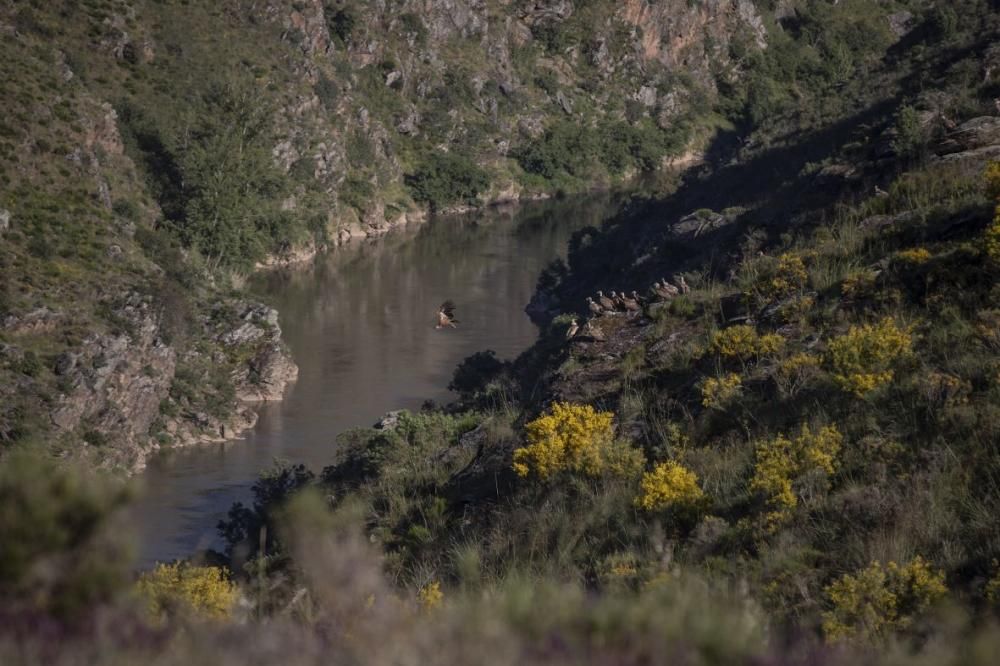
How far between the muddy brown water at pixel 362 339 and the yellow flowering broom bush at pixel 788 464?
73.6ft

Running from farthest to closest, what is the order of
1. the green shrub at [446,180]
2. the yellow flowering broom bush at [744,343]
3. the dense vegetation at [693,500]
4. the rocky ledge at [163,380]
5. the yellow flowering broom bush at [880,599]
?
the green shrub at [446,180] < the rocky ledge at [163,380] < the yellow flowering broom bush at [744,343] < the yellow flowering broom bush at [880,599] < the dense vegetation at [693,500]

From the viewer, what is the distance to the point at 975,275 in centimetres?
1105

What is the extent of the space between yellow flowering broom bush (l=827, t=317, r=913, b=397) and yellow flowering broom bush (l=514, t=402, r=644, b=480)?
6.36ft

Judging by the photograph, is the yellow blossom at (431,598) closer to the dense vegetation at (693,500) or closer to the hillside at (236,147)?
the dense vegetation at (693,500)

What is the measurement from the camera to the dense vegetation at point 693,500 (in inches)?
163

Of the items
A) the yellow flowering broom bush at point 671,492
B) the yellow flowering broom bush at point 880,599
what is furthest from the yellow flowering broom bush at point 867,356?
the yellow flowering broom bush at point 880,599

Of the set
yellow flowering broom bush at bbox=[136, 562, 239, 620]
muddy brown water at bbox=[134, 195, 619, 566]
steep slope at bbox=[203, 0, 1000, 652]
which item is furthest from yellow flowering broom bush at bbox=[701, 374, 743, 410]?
muddy brown water at bbox=[134, 195, 619, 566]

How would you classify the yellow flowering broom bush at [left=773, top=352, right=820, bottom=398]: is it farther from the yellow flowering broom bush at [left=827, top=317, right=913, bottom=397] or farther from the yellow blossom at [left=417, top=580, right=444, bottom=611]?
the yellow blossom at [left=417, top=580, right=444, bottom=611]

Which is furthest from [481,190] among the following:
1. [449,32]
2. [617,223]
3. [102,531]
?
[102,531]

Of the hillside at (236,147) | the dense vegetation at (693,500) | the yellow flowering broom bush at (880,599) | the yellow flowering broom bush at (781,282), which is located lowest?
the yellow flowering broom bush at (880,599)

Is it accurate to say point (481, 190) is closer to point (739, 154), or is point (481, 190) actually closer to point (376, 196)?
point (376, 196)

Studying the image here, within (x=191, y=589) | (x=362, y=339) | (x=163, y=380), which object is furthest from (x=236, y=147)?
(x=191, y=589)

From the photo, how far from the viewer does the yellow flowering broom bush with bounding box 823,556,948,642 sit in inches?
254

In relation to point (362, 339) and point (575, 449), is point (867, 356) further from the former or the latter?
point (362, 339)
